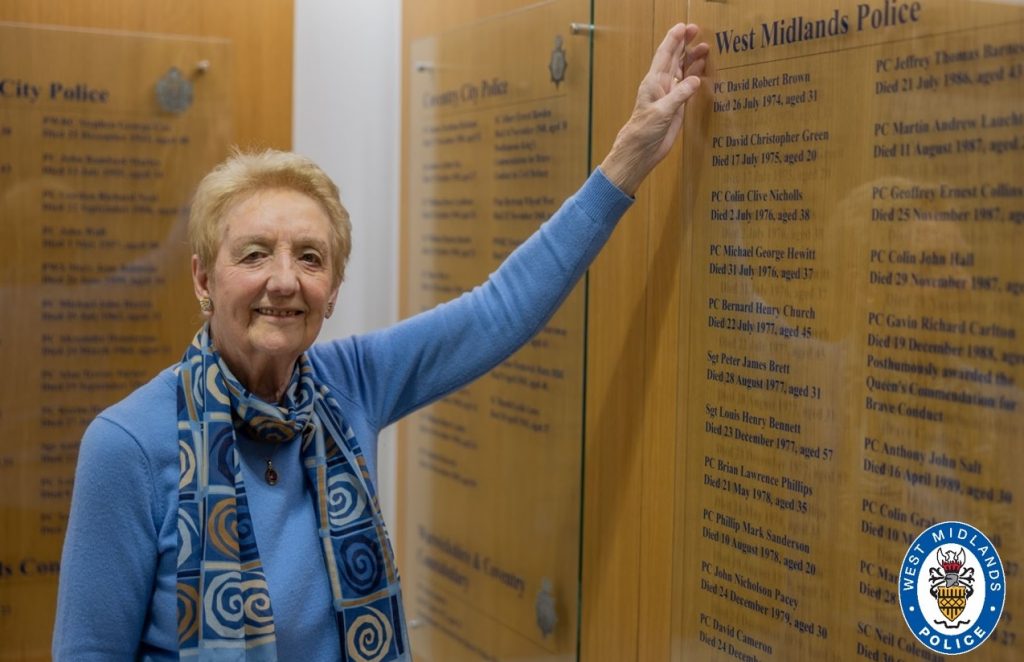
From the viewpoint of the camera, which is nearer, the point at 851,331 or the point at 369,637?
the point at 851,331

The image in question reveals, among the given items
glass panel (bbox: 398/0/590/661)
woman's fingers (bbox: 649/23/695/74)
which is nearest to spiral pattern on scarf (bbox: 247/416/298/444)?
glass panel (bbox: 398/0/590/661)

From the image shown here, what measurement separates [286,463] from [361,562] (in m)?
0.19

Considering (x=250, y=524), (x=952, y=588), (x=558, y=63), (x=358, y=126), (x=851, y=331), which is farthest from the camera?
(x=358, y=126)

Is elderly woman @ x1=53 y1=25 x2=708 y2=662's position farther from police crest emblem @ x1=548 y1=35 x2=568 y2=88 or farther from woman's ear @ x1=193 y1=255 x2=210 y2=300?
police crest emblem @ x1=548 y1=35 x2=568 y2=88

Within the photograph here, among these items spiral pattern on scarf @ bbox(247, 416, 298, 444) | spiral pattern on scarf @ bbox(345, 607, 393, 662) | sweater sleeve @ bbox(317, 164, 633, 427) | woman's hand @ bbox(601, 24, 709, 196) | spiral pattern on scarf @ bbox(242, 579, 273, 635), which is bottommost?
spiral pattern on scarf @ bbox(345, 607, 393, 662)

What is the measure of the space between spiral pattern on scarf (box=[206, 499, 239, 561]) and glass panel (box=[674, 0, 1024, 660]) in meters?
0.67

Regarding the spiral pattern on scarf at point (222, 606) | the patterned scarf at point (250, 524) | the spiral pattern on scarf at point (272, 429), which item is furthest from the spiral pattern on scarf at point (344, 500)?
the spiral pattern on scarf at point (222, 606)

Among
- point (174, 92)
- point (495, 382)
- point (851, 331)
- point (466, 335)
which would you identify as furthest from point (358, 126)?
point (851, 331)

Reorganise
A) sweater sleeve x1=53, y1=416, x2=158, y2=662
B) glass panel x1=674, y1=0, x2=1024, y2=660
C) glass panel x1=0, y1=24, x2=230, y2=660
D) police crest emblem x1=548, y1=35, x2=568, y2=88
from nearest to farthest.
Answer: glass panel x1=674, y1=0, x2=1024, y2=660 < sweater sleeve x1=53, y1=416, x2=158, y2=662 < police crest emblem x1=548, y1=35, x2=568, y2=88 < glass panel x1=0, y1=24, x2=230, y2=660

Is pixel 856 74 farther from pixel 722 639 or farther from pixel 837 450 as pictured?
pixel 722 639

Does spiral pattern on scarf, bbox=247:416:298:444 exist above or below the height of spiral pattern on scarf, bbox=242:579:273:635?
above

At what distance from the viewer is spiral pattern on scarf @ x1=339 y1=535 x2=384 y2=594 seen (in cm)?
180

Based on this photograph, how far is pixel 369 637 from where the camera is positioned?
5.91 feet

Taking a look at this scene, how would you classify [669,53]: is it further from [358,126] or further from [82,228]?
[82,228]
